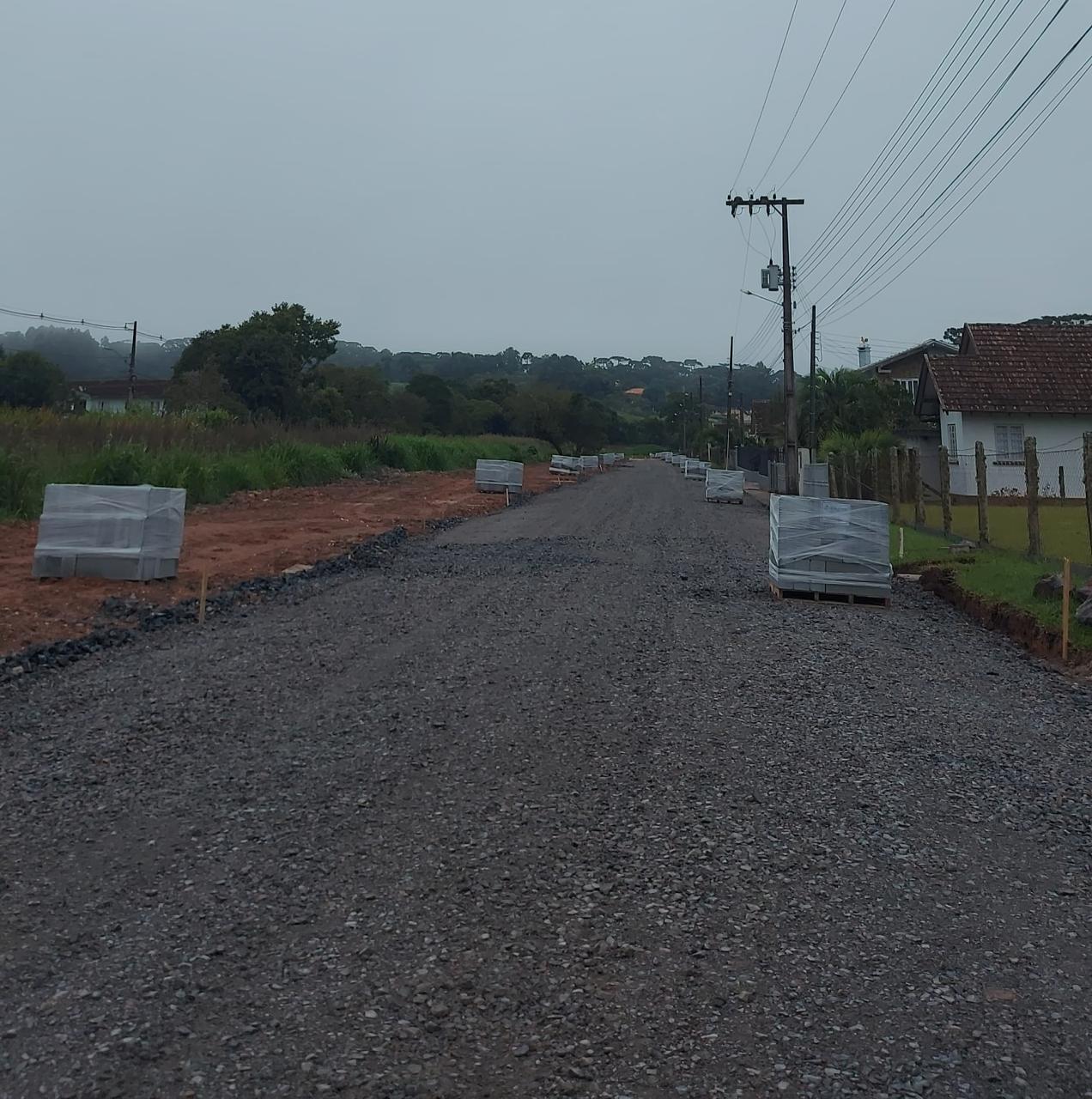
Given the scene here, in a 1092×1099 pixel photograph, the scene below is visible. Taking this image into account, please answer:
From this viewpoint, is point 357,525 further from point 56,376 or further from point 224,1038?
point 56,376

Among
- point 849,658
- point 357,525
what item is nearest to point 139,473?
point 357,525

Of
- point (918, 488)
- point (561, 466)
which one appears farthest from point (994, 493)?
point (561, 466)

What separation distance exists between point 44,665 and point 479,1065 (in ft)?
23.6

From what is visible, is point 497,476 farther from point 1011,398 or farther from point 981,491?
point 981,491

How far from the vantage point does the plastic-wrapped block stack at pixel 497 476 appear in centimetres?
4016

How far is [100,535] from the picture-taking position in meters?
14.0

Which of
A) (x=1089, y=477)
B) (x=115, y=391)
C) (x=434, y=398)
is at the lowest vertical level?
(x=1089, y=477)

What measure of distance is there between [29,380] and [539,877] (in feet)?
179

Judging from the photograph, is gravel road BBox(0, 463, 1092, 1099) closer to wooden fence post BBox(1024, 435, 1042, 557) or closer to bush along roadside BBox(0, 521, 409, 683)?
bush along roadside BBox(0, 521, 409, 683)

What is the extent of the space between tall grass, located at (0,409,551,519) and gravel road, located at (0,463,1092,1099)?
41.4 feet

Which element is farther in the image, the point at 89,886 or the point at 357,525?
the point at 357,525

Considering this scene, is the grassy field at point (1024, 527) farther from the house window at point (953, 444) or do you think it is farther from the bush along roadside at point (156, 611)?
the bush along roadside at point (156, 611)

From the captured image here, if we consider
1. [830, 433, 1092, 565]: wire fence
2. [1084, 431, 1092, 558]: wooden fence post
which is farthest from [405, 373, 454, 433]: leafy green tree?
[1084, 431, 1092, 558]: wooden fence post

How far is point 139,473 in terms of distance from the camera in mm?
22922
